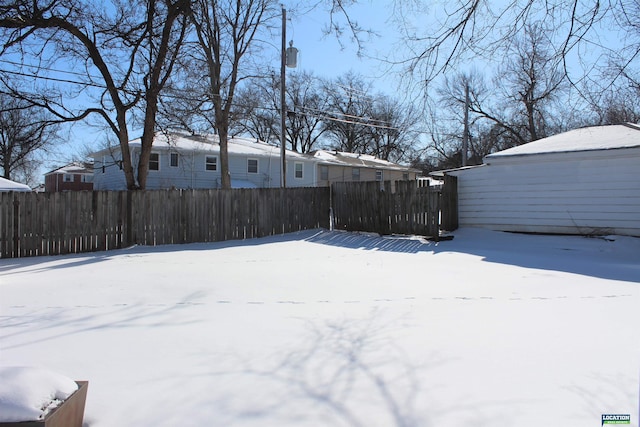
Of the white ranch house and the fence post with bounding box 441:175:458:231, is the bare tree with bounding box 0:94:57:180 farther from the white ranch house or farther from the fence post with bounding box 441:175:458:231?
the fence post with bounding box 441:175:458:231

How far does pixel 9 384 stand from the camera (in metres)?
1.99

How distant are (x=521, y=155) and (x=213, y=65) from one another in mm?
14442

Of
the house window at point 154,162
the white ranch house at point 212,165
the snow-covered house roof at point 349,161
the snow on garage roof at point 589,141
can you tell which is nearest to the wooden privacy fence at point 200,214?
the snow on garage roof at point 589,141

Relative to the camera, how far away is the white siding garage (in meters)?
10.6

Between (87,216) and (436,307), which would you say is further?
(87,216)

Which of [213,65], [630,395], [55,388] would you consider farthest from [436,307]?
[213,65]

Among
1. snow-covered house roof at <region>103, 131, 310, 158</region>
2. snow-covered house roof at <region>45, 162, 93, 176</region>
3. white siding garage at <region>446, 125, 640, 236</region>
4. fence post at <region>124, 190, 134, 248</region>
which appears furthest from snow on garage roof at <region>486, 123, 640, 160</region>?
snow-covered house roof at <region>45, 162, 93, 176</region>

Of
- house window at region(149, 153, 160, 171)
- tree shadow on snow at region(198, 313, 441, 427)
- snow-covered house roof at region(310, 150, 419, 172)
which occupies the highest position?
snow-covered house roof at region(310, 150, 419, 172)

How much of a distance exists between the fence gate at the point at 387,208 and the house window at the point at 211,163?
13.3 metres

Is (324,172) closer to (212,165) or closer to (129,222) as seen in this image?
(212,165)

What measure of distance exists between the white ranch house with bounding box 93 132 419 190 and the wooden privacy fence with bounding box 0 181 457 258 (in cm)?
984

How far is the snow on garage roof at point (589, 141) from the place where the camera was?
35.4 ft

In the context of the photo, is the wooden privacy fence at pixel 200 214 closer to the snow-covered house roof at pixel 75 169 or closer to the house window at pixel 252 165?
the house window at pixel 252 165

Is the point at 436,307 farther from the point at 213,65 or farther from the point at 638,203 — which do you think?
the point at 213,65
